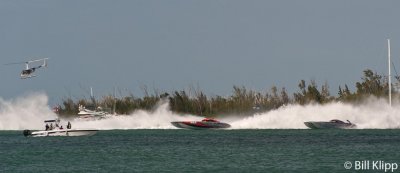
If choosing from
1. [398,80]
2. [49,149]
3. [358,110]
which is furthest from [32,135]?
[398,80]

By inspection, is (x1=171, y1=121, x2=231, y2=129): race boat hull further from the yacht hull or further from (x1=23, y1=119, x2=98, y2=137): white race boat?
(x1=23, y1=119, x2=98, y2=137): white race boat

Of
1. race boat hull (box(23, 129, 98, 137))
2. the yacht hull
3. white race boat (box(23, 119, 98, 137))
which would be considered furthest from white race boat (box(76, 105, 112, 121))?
race boat hull (box(23, 129, 98, 137))

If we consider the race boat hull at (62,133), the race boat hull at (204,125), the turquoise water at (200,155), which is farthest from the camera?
the race boat hull at (204,125)

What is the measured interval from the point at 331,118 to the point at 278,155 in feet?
266

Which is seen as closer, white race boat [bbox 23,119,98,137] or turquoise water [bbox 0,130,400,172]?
turquoise water [bbox 0,130,400,172]

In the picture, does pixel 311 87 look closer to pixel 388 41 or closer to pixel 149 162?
pixel 388 41

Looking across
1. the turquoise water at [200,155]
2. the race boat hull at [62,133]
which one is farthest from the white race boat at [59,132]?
the turquoise water at [200,155]

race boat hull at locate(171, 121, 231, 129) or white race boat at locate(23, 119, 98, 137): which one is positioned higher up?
race boat hull at locate(171, 121, 231, 129)

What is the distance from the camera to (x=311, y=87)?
632 feet

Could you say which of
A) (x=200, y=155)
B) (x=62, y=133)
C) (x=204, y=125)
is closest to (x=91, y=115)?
(x=204, y=125)

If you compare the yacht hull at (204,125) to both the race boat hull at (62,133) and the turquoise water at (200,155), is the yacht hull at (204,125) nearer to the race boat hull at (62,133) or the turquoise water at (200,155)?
the race boat hull at (62,133)

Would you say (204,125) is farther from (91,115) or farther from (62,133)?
(91,115)

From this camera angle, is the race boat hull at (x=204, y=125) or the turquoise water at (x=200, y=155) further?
the race boat hull at (x=204, y=125)

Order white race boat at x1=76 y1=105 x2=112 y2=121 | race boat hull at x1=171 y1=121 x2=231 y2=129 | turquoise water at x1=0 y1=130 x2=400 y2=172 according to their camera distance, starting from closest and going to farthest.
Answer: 1. turquoise water at x1=0 y1=130 x2=400 y2=172
2. race boat hull at x1=171 y1=121 x2=231 y2=129
3. white race boat at x1=76 y1=105 x2=112 y2=121
